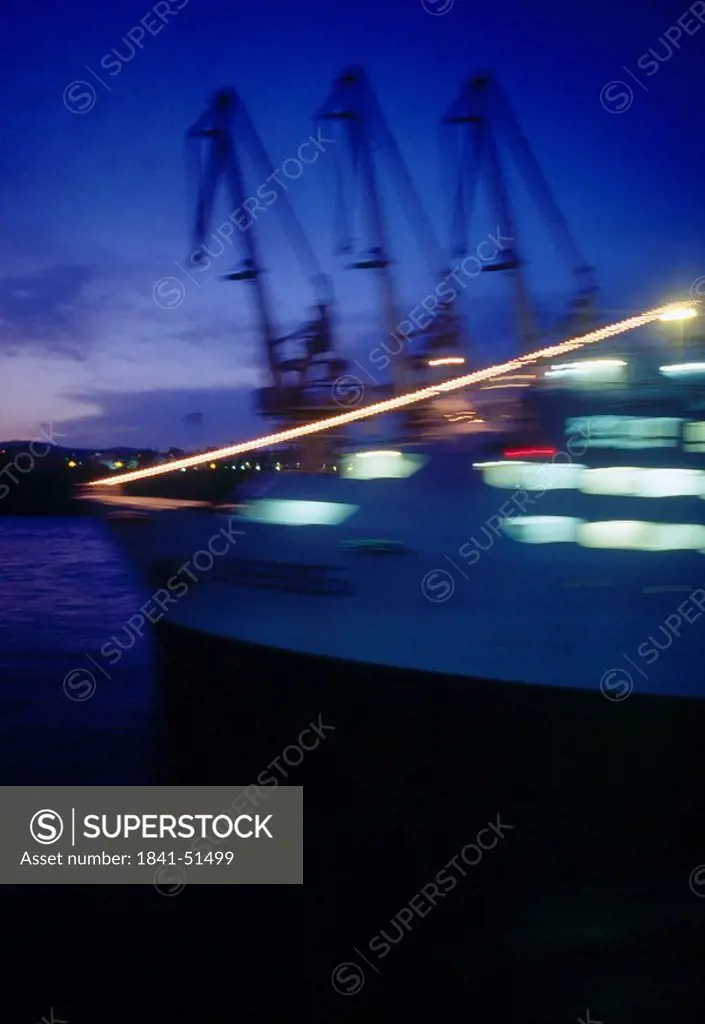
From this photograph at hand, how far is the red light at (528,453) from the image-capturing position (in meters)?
9.55

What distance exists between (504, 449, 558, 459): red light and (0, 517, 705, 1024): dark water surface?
2.18 meters

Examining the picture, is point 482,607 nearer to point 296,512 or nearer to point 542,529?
point 542,529

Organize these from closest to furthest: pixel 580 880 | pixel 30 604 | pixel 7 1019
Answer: pixel 7 1019, pixel 580 880, pixel 30 604

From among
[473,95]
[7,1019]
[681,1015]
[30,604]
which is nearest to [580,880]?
[681,1015]

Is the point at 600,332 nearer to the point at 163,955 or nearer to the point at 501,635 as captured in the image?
the point at 501,635

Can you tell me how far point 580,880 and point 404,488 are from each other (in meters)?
4.73

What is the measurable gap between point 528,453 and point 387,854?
4624 mm

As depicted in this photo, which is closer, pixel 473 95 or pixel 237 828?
pixel 237 828

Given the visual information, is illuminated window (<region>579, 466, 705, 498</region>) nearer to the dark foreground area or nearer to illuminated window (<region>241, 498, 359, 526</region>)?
the dark foreground area

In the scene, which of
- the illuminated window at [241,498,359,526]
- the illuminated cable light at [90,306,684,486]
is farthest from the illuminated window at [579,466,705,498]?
the illuminated window at [241,498,359,526]

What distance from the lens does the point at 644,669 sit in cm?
858

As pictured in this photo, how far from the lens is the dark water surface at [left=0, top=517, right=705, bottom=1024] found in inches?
161

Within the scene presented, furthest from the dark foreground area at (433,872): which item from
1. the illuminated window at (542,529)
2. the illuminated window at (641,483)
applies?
the illuminated window at (641,483)

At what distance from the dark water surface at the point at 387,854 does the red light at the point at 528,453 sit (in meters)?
2.18
